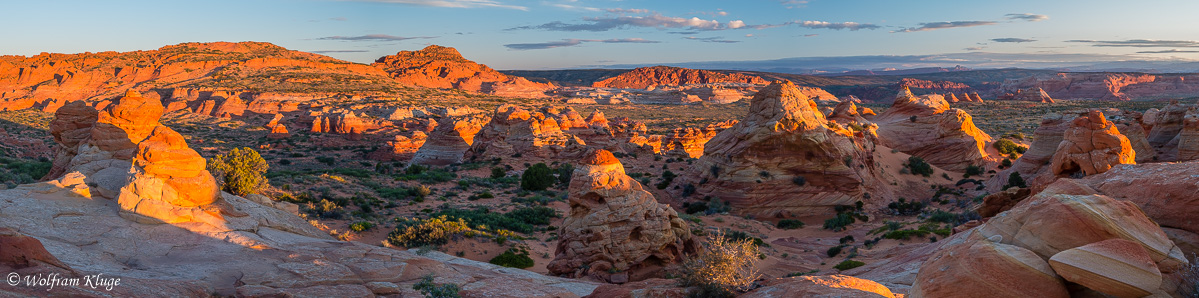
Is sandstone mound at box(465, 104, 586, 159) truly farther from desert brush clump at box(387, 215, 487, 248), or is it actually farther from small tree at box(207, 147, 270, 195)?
desert brush clump at box(387, 215, 487, 248)

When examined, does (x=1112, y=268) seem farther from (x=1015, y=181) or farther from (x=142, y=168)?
(x=1015, y=181)

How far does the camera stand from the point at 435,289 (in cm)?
1048

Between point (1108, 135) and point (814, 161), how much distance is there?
38.5 feet

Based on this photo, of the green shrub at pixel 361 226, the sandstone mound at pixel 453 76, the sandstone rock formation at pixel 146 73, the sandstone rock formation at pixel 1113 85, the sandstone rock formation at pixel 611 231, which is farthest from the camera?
the sandstone mound at pixel 453 76

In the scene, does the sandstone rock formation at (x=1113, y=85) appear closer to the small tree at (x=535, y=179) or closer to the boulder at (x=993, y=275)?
the small tree at (x=535, y=179)

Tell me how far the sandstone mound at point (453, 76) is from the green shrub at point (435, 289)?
147 metres

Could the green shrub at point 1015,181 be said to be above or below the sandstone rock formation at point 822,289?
below

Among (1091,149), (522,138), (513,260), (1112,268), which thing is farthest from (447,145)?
(1112,268)

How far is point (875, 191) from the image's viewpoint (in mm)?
30703

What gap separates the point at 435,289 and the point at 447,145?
37790 millimetres

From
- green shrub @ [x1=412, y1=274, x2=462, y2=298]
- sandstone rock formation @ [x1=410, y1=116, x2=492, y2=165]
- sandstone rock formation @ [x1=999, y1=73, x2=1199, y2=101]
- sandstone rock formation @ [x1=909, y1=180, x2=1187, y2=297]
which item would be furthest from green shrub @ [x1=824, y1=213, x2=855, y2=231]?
sandstone rock formation @ [x1=999, y1=73, x2=1199, y2=101]

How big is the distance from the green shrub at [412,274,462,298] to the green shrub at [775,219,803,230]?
65.4ft

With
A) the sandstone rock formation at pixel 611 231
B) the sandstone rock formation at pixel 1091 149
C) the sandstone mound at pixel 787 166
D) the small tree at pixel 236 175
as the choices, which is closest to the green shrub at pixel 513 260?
the sandstone rock formation at pixel 611 231

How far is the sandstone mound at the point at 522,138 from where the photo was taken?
44438mm
